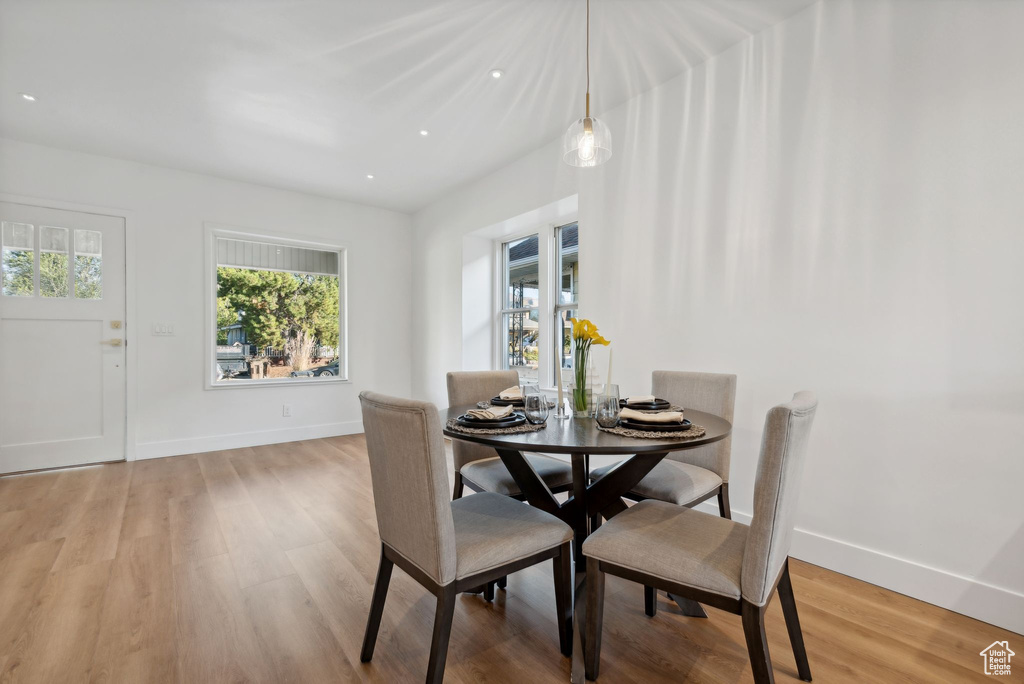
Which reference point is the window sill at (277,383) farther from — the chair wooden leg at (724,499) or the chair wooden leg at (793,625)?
the chair wooden leg at (793,625)

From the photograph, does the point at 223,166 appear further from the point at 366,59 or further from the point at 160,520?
the point at 160,520

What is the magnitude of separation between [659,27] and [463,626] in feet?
9.30

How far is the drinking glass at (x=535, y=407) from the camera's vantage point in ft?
5.36

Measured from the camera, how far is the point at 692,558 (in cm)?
123

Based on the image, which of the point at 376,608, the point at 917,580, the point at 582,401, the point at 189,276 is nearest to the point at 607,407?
the point at 582,401

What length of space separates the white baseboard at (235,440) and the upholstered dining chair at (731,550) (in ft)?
13.9

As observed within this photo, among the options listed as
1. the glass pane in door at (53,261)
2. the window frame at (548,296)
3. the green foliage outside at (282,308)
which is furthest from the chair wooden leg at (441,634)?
the glass pane in door at (53,261)

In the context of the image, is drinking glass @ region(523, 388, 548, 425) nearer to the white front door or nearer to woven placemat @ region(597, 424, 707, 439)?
woven placemat @ region(597, 424, 707, 439)

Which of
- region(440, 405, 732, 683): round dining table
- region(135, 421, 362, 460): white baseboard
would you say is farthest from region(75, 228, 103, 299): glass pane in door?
region(440, 405, 732, 683): round dining table

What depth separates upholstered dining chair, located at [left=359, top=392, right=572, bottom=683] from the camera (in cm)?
121

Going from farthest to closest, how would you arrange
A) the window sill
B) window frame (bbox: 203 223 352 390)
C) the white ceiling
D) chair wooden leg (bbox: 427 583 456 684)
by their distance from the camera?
the window sill → window frame (bbox: 203 223 352 390) → the white ceiling → chair wooden leg (bbox: 427 583 456 684)

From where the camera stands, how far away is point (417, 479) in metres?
1.23

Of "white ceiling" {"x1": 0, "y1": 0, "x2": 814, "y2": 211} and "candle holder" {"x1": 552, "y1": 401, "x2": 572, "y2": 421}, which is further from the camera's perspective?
"white ceiling" {"x1": 0, "y1": 0, "x2": 814, "y2": 211}

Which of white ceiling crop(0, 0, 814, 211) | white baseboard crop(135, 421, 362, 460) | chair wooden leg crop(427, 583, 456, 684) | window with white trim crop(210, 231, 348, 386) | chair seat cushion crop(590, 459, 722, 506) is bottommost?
white baseboard crop(135, 421, 362, 460)
